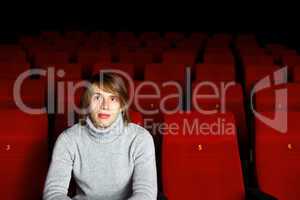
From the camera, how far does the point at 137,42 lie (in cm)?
575

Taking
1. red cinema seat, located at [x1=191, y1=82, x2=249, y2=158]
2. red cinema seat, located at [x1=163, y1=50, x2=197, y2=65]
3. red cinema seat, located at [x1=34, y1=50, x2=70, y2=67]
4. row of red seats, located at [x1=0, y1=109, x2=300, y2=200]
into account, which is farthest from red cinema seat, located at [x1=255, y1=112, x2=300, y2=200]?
red cinema seat, located at [x1=34, y1=50, x2=70, y2=67]

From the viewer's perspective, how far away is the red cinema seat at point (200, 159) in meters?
2.19

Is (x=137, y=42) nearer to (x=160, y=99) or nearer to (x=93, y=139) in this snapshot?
(x=160, y=99)

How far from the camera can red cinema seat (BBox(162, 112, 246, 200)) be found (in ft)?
7.20

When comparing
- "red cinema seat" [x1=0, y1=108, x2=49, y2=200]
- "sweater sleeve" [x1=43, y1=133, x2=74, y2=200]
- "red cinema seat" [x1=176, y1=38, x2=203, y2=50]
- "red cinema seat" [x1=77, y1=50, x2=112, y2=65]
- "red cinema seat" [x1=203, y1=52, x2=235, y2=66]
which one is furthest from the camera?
"red cinema seat" [x1=176, y1=38, x2=203, y2=50]

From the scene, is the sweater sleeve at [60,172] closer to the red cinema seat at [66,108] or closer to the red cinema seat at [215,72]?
the red cinema seat at [66,108]

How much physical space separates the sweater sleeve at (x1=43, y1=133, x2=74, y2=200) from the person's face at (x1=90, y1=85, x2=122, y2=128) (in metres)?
0.16

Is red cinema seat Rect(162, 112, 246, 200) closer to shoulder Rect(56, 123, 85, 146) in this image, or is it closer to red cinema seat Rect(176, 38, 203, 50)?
shoulder Rect(56, 123, 85, 146)

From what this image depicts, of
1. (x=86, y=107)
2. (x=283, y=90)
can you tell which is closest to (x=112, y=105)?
(x=86, y=107)

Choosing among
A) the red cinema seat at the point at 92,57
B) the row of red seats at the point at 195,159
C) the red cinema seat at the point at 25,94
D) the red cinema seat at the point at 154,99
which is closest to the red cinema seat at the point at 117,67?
the red cinema seat at the point at 92,57

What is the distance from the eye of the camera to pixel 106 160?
1.94m

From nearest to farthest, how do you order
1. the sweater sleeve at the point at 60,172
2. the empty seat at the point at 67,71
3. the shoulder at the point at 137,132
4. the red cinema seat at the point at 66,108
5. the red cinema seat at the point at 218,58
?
the sweater sleeve at the point at 60,172 → the shoulder at the point at 137,132 → the red cinema seat at the point at 66,108 → the empty seat at the point at 67,71 → the red cinema seat at the point at 218,58

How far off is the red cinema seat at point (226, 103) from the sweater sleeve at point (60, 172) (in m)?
1.07

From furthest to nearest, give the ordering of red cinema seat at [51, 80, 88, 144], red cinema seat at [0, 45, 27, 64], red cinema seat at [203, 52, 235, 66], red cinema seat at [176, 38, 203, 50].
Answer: red cinema seat at [176, 38, 203, 50], red cinema seat at [203, 52, 235, 66], red cinema seat at [0, 45, 27, 64], red cinema seat at [51, 80, 88, 144]
